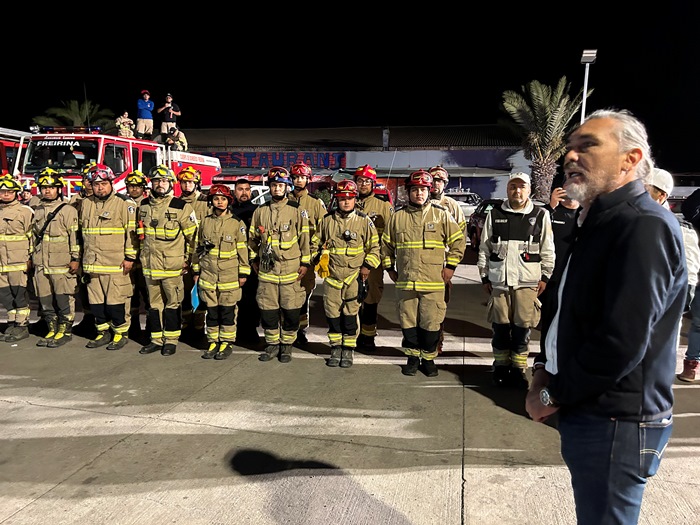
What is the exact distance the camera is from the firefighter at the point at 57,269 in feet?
A: 20.3

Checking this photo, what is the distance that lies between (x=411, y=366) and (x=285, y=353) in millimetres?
1439

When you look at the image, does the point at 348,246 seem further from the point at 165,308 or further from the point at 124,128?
the point at 124,128

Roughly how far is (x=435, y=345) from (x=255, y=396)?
1.86 meters

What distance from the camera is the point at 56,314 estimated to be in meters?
6.40

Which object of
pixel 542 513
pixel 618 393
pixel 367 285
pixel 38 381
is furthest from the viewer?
pixel 367 285

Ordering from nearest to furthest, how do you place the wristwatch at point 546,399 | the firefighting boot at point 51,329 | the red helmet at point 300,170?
the wristwatch at point 546,399 → the red helmet at point 300,170 → the firefighting boot at point 51,329

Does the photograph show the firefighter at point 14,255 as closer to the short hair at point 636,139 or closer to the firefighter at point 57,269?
the firefighter at point 57,269

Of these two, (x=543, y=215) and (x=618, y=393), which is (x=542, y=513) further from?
(x=543, y=215)

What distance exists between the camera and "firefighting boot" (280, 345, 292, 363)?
217 inches

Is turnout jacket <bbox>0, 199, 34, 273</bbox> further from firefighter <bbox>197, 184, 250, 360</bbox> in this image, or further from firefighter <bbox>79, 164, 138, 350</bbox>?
firefighter <bbox>197, 184, 250, 360</bbox>

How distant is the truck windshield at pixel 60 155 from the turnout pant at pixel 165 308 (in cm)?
557

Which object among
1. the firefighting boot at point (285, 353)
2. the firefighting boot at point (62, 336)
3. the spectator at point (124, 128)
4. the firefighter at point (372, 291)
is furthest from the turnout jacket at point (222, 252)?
the spectator at point (124, 128)

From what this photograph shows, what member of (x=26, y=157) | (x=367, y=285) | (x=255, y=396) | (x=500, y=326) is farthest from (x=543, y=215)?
(x=26, y=157)

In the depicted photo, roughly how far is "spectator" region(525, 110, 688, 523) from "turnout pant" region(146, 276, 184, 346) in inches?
191
